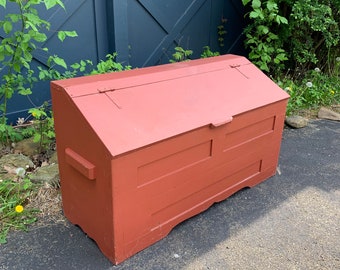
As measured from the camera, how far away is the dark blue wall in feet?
13.4

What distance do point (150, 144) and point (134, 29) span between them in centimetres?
297

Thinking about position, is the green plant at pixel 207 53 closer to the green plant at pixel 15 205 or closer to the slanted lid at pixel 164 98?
the slanted lid at pixel 164 98

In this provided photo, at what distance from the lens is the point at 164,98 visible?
2371 millimetres

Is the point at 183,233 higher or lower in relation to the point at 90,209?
lower

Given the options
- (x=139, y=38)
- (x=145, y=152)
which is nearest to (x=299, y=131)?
(x=139, y=38)

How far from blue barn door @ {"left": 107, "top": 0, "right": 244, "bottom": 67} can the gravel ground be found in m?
2.52

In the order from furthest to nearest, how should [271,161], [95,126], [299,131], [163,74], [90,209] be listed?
1. [299,131]
2. [271,161]
3. [163,74]
4. [90,209]
5. [95,126]

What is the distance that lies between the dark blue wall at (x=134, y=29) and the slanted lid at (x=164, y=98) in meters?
1.87

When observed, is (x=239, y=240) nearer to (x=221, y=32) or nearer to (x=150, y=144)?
(x=150, y=144)

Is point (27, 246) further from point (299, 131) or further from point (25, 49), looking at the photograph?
point (299, 131)

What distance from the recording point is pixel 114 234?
217cm

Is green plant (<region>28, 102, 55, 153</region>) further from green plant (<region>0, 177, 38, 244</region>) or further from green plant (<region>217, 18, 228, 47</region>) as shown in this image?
green plant (<region>217, 18, 228, 47</region>)

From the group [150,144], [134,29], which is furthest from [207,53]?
[150,144]

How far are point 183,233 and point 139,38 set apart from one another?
3.01m
